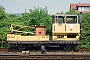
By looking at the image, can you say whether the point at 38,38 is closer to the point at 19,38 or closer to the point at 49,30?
the point at 19,38

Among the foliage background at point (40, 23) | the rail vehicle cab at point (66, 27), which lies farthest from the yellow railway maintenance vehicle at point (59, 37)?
the foliage background at point (40, 23)

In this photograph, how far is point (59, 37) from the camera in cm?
2077

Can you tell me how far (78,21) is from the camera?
67.5ft

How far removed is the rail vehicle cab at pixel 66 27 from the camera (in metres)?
20.4

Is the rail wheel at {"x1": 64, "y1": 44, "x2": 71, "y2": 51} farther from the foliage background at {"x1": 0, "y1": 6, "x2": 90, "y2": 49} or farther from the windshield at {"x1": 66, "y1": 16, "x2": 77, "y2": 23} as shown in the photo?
the foliage background at {"x1": 0, "y1": 6, "x2": 90, "y2": 49}

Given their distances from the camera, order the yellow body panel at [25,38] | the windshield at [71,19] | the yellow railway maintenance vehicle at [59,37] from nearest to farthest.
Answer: the yellow railway maintenance vehicle at [59,37] < the yellow body panel at [25,38] < the windshield at [71,19]

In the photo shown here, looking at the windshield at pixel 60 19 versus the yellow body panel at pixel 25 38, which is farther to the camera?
the windshield at pixel 60 19

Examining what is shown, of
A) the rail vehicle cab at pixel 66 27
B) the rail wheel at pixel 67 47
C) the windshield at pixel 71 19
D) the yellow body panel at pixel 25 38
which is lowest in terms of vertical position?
the rail wheel at pixel 67 47

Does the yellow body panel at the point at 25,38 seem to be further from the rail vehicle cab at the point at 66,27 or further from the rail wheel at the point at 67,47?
the rail wheel at the point at 67,47

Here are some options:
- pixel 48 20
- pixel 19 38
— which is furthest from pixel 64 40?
pixel 48 20

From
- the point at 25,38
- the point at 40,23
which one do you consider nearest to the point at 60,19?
the point at 25,38

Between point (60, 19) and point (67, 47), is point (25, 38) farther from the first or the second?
point (67, 47)

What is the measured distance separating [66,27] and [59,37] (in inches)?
45.0

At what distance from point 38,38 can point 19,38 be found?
67.7 inches
